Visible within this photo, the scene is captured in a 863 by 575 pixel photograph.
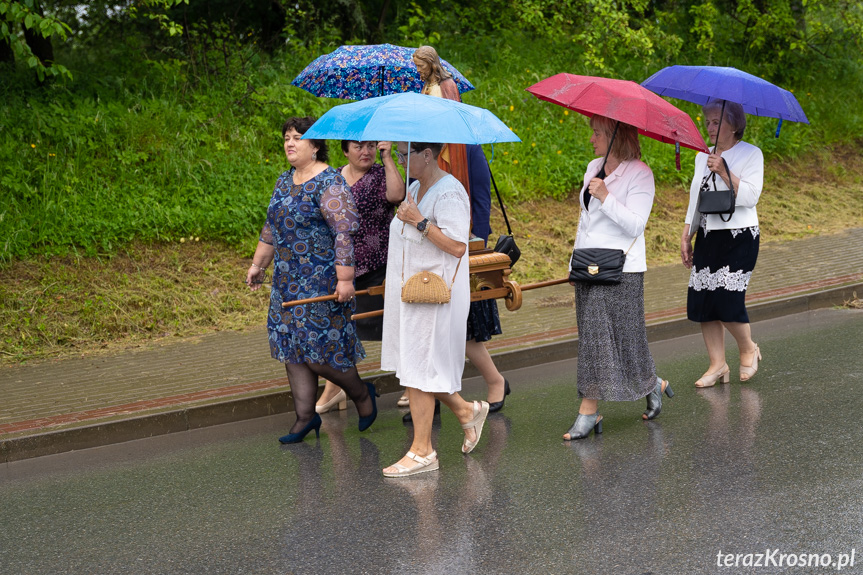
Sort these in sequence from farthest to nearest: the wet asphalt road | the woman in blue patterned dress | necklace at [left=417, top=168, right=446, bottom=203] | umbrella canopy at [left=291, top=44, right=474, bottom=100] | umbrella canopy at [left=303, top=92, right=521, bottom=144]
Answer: umbrella canopy at [left=291, top=44, right=474, bottom=100] < the woman in blue patterned dress < necklace at [left=417, top=168, right=446, bottom=203] < umbrella canopy at [left=303, top=92, right=521, bottom=144] < the wet asphalt road

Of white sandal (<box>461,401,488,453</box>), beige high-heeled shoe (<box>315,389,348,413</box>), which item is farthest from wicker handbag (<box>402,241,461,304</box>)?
beige high-heeled shoe (<box>315,389,348,413</box>)

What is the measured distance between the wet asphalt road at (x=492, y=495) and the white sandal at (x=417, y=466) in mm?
61

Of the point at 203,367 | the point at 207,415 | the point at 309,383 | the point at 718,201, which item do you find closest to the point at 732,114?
the point at 718,201

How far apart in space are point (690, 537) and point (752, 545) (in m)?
0.27

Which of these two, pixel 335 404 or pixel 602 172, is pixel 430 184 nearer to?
pixel 602 172

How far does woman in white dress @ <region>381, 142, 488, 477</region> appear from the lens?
5.23 metres

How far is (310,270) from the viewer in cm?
604

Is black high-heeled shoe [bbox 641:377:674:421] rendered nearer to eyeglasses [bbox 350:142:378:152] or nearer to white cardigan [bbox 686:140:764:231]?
white cardigan [bbox 686:140:764:231]

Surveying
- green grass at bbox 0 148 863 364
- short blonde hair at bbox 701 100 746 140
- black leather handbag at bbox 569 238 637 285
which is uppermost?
short blonde hair at bbox 701 100 746 140

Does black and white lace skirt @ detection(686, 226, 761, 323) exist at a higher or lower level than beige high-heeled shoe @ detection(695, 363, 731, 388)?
higher

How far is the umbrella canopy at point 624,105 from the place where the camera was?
212 inches

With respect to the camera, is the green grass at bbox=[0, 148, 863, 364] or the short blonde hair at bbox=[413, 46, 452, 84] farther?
the green grass at bbox=[0, 148, 863, 364]

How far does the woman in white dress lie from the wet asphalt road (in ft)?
1.36

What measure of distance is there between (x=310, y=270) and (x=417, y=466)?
1464 mm
